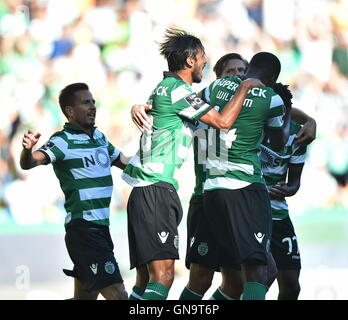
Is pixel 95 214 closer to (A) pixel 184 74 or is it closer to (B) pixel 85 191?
(B) pixel 85 191

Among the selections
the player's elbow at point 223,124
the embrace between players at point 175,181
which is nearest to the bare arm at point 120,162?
the embrace between players at point 175,181

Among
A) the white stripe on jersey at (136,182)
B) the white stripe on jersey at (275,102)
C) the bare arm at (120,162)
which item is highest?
the white stripe on jersey at (275,102)

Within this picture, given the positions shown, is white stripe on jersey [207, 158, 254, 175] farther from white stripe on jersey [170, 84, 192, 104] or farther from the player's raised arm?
the player's raised arm

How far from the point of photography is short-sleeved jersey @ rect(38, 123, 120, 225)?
6.45 metres

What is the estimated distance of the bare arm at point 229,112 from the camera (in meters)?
5.89

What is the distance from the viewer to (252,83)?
5977 millimetres

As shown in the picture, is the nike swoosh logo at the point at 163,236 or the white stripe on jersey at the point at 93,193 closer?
the nike swoosh logo at the point at 163,236

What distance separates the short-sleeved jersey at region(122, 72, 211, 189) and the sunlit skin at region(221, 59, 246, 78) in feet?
3.47

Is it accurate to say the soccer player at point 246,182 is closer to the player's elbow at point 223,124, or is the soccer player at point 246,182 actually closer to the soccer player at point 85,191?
the player's elbow at point 223,124

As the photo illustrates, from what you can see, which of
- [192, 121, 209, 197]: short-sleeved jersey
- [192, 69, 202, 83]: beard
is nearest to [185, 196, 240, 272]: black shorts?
[192, 121, 209, 197]: short-sleeved jersey
